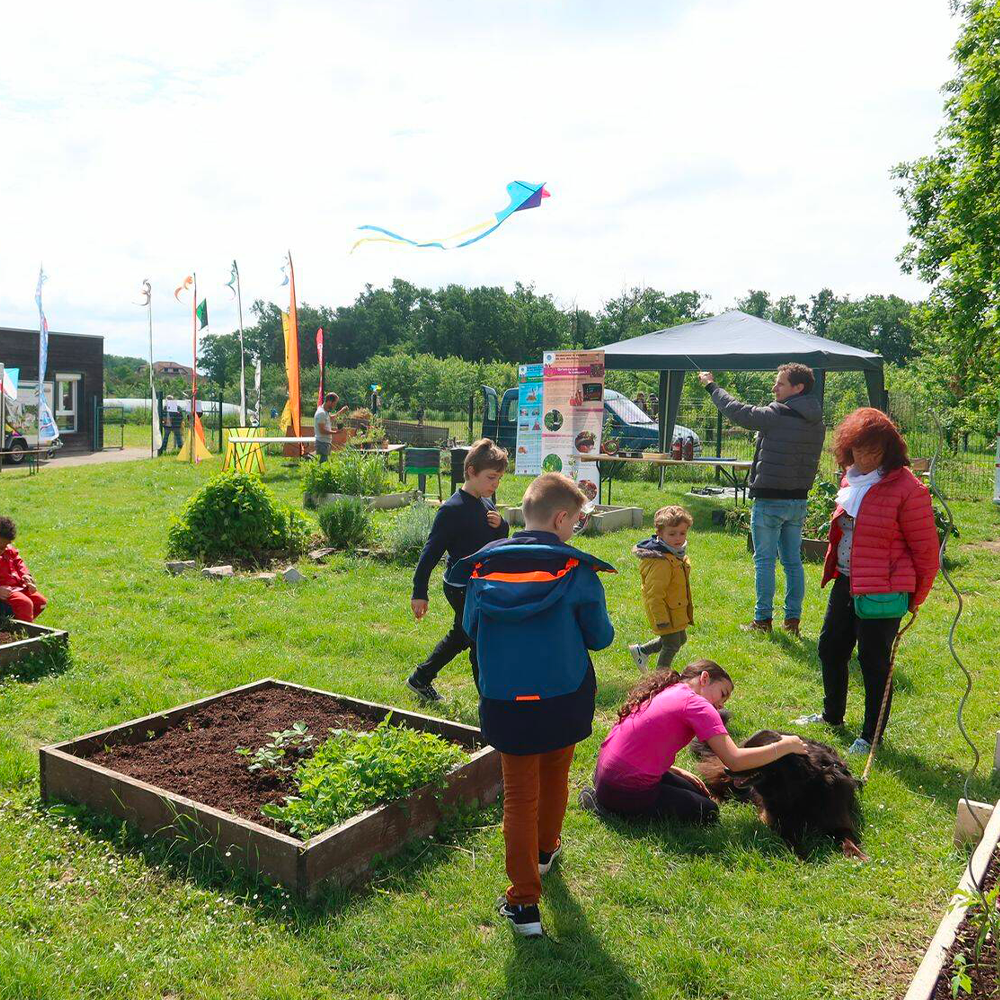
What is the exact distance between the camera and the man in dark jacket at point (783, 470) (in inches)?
265

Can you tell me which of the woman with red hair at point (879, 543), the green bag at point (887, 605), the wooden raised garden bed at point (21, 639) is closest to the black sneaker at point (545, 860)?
the woman with red hair at point (879, 543)

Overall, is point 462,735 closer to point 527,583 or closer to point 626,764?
point 626,764

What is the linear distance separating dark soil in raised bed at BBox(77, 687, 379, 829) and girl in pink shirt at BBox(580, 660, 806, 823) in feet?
4.60

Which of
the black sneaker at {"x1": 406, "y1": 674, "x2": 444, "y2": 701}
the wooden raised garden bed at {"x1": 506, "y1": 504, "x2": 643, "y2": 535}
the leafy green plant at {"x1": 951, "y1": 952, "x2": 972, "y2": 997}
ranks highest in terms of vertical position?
the wooden raised garden bed at {"x1": 506, "y1": 504, "x2": 643, "y2": 535}

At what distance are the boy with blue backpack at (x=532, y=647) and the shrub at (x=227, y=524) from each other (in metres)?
6.84

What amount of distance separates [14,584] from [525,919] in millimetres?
5000

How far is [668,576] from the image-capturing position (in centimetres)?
546

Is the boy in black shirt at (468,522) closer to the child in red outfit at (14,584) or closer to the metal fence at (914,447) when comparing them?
the child in red outfit at (14,584)

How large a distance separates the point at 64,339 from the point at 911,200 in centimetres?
2534

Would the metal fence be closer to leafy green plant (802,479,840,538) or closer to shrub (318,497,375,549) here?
leafy green plant (802,479,840,538)

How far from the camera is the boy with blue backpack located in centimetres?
297

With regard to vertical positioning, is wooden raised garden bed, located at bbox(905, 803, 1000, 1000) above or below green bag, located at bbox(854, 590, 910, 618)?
below

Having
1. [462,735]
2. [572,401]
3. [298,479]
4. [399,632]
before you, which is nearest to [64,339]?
[298,479]

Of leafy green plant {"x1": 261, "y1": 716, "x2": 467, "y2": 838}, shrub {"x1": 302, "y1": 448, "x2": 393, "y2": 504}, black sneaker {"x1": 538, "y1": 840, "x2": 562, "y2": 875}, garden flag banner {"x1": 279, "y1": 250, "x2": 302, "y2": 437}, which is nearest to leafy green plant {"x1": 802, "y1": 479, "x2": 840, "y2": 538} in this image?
shrub {"x1": 302, "y1": 448, "x2": 393, "y2": 504}
